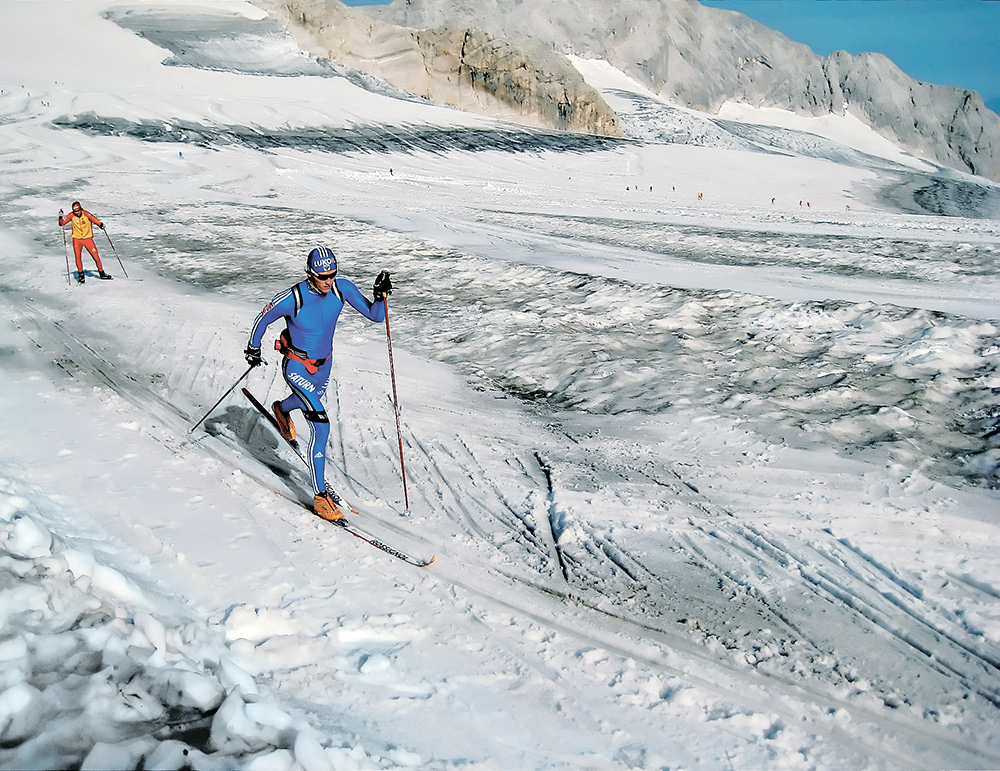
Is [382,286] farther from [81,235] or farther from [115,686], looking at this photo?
[81,235]

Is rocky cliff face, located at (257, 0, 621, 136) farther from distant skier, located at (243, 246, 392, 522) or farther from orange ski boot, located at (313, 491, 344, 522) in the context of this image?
orange ski boot, located at (313, 491, 344, 522)

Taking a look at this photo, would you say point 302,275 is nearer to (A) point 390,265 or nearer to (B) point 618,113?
(A) point 390,265

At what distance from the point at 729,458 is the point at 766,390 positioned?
1505 mm

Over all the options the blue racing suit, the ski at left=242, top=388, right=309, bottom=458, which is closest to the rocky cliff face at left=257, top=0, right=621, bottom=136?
the ski at left=242, top=388, right=309, bottom=458

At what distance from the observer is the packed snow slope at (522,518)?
10.8 feet

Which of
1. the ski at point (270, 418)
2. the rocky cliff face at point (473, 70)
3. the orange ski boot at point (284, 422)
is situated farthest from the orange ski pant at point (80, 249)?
the rocky cliff face at point (473, 70)

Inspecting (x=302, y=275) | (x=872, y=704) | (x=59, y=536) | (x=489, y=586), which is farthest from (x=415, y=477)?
(x=302, y=275)

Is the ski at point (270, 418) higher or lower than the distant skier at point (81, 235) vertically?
lower

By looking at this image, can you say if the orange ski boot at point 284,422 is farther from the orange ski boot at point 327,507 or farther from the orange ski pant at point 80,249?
the orange ski pant at point 80,249

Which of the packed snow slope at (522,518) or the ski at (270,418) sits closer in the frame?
the packed snow slope at (522,518)

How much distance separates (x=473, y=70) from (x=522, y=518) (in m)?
62.4

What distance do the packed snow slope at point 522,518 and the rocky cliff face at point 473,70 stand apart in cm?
5126

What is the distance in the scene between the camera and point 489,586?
441 centimetres

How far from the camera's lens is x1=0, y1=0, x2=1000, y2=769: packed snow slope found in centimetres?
328
